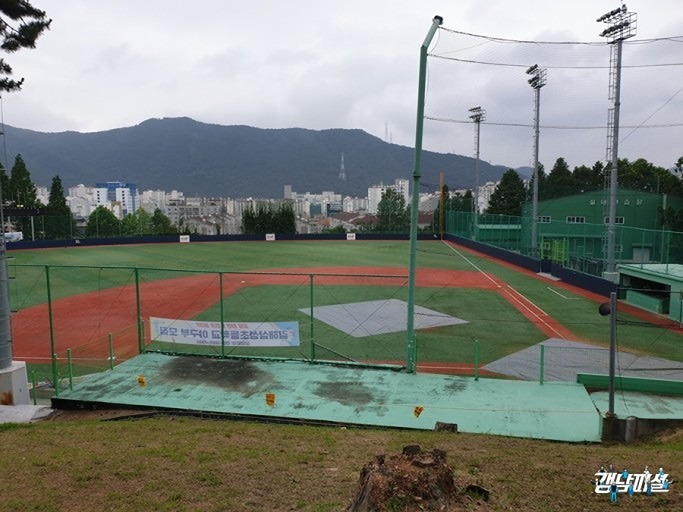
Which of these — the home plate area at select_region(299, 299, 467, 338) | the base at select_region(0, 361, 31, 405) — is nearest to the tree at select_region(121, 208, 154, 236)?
the home plate area at select_region(299, 299, 467, 338)

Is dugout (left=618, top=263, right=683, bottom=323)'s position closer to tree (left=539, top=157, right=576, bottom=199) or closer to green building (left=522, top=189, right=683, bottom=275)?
green building (left=522, top=189, right=683, bottom=275)

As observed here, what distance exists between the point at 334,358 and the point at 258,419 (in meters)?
5.91

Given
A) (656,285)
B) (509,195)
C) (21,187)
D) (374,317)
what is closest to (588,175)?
(509,195)

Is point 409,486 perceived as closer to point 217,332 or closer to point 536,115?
point 217,332

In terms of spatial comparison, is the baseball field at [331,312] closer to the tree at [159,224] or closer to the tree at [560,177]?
the tree at [560,177]

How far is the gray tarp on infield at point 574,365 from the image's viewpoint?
15.4m

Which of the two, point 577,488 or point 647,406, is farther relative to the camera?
point 647,406

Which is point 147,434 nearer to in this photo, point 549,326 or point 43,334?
point 43,334

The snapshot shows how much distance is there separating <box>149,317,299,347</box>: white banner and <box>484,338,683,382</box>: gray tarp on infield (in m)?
7.34

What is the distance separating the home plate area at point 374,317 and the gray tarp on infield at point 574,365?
17.3 feet

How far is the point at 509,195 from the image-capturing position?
87.8m

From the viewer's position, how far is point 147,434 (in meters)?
10.3

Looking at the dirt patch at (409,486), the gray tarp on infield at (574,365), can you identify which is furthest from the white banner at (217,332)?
the dirt patch at (409,486)

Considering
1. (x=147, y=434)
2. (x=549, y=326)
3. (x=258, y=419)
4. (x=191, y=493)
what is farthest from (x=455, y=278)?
(x=191, y=493)
